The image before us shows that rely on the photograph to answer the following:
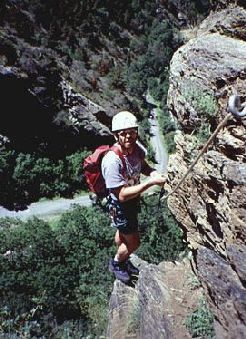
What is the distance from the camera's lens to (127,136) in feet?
19.1

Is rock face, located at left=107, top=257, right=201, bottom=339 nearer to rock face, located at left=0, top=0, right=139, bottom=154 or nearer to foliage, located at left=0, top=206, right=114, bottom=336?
foliage, located at left=0, top=206, right=114, bottom=336

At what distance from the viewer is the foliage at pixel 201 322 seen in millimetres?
6000

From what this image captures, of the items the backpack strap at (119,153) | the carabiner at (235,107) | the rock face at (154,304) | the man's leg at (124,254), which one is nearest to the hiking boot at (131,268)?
the man's leg at (124,254)

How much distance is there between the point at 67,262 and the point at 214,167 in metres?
15.8

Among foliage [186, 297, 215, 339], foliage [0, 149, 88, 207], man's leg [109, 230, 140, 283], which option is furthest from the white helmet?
foliage [0, 149, 88, 207]

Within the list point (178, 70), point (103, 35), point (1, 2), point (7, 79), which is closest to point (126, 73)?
point (103, 35)

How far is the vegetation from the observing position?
16797 mm

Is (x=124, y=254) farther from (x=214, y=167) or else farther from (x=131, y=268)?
(x=214, y=167)

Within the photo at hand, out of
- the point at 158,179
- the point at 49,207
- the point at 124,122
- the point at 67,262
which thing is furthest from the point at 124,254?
the point at 49,207

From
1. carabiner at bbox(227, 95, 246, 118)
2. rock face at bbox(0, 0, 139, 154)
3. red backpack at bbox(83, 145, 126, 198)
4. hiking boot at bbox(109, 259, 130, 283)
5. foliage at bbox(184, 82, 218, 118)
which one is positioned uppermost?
carabiner at bbox(227, 95, 246, 118)

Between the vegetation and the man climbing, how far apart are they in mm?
8400

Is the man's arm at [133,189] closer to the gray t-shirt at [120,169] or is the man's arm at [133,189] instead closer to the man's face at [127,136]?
the gray t-shirt at [120,169]

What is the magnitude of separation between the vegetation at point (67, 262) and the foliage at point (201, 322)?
8.45 metres

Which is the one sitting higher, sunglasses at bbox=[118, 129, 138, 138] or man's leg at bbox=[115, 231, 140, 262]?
sunglasses at bbox=[118, 129, 138, 138]
